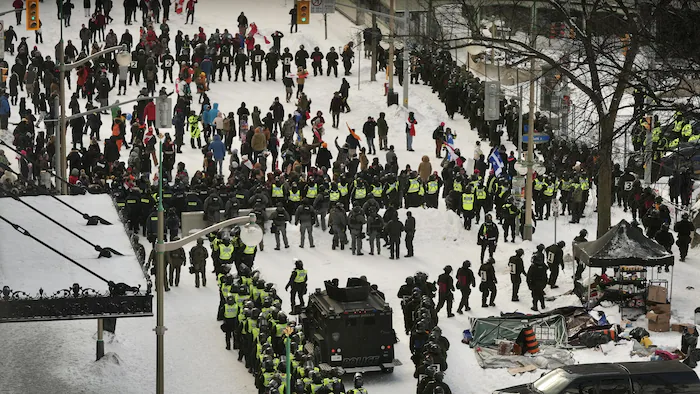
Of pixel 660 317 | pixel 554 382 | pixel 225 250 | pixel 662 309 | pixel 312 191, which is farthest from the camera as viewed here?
pixel 312 191

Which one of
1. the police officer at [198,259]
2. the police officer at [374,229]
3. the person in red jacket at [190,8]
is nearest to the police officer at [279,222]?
the police officer at [374,229]

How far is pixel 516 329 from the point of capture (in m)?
29.5

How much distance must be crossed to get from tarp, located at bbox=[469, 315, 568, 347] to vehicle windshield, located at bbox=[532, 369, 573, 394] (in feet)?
18.6

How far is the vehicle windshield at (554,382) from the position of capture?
23.2 meters

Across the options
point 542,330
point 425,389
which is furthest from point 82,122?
point 425,389

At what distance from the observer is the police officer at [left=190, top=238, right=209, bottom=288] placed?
112 ft

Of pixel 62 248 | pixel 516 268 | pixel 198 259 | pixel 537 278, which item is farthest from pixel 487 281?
pixel 62 248

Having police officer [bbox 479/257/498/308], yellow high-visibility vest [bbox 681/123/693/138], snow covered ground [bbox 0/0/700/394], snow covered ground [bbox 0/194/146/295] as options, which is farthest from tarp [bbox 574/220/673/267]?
yellow high-visibility vest [bbox 681/123/693/138]

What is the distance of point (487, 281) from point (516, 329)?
11.0ft

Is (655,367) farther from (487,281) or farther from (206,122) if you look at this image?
(206,122)

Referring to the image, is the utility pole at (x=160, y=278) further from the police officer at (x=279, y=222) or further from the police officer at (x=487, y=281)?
the police officer at (x=279, y=222)

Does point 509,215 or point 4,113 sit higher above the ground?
point 4,113

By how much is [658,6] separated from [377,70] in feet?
68.0

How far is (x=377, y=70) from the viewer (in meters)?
54.1
